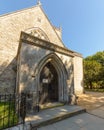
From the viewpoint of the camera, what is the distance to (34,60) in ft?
19.1

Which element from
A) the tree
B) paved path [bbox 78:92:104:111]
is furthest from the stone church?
the tree

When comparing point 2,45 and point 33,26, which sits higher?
point 33,26

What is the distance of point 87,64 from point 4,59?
17.0 meters

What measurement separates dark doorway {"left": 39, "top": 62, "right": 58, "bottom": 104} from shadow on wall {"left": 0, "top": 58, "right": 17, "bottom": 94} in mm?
3877

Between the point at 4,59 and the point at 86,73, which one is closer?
the point at 4,59

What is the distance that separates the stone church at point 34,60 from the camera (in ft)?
18.2

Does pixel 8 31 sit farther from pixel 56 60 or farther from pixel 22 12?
pixel 56 60

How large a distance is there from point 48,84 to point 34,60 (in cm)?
228

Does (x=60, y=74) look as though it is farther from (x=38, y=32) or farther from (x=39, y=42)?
(x=38, y=32)

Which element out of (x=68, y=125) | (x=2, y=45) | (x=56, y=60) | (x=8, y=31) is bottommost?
(x=68, y=125)

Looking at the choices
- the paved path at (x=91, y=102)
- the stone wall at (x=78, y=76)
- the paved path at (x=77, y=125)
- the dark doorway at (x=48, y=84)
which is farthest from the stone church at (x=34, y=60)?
the stone wall at (x=78, y=76)


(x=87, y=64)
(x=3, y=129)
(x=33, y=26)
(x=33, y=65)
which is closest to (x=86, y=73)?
(x=87, y=64)

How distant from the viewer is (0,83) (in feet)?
29.7

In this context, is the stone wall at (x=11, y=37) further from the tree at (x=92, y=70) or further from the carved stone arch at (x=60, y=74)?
the tree at (x=92, y=70)
